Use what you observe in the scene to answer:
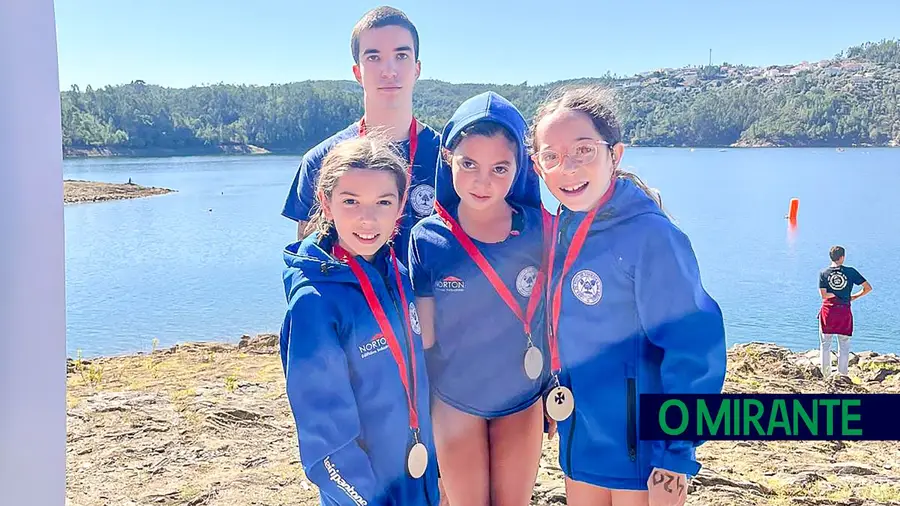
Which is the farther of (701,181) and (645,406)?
(701,181)

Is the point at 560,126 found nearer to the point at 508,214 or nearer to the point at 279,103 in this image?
the point at 508,214

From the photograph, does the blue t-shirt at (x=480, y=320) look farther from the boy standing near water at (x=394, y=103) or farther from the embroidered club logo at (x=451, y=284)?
the boy standing near water at (x=394, y=103)

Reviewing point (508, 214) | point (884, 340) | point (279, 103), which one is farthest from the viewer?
point (884, 340)

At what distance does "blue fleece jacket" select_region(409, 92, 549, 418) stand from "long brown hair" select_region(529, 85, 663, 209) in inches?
5.6

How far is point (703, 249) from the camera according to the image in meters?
10.0

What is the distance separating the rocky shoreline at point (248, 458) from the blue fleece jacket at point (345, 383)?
1.58 m

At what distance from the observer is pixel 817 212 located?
1181cm

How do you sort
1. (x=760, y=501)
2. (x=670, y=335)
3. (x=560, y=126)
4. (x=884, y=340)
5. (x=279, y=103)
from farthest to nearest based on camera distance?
(x=884, y=340)
(x=279, y=103)
(x=760, y=501)
(x=560, y=126)
(x=670, y=335)

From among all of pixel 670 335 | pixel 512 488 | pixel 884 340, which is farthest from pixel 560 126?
pixel 884 340

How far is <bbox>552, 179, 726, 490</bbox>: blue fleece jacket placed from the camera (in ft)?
6.19

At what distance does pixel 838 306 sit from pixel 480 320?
5.33m

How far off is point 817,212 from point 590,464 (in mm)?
11210

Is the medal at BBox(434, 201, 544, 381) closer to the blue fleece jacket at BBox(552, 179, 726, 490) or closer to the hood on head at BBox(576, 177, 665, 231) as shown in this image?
the blue fleece jacket at BBox(552, 179, 726, 490)

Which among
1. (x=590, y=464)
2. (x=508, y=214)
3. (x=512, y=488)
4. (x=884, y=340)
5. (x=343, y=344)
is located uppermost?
(x=508, y=214)
